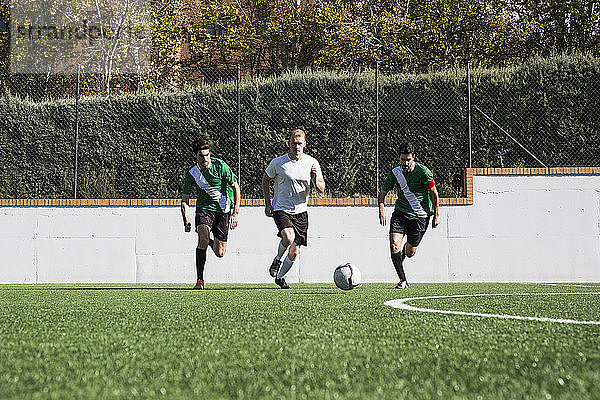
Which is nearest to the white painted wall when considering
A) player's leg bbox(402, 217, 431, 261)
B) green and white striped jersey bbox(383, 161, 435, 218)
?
player's leg bbox(402, 217, 431, 261)

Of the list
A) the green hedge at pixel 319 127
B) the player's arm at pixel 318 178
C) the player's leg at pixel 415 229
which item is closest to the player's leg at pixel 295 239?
the player's arm at pixel 318 178

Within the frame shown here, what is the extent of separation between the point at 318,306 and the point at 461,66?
32.6 ft

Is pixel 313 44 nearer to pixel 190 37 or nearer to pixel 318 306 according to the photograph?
pixel 190 37

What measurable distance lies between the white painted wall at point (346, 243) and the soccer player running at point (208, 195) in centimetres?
335

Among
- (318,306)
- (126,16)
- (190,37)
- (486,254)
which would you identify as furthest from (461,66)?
(126,16)

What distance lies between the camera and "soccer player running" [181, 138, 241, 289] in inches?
367

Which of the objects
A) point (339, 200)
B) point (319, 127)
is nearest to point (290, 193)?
point (339, 200)

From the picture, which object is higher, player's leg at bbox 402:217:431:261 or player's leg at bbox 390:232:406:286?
player's leg at bbox 402:217:431:261

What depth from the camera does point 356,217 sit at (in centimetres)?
1288

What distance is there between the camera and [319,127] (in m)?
14.0

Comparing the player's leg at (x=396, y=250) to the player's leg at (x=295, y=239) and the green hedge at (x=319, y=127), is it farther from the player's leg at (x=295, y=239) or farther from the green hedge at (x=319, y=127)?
the green hedge at (x=319, y=127)

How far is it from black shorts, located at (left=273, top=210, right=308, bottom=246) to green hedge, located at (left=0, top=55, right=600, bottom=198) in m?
4.38

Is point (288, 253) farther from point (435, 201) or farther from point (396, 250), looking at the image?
point (435, 201)

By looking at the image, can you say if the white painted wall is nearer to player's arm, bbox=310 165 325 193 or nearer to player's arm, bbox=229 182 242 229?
player's arm, bbox=229 182 242 229
